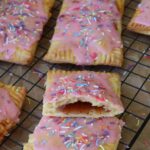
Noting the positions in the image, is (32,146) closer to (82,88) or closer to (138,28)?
(82,88)

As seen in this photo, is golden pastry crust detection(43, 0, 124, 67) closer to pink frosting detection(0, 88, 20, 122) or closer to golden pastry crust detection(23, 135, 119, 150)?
pink frosting detection(0, 88, 20, 122)

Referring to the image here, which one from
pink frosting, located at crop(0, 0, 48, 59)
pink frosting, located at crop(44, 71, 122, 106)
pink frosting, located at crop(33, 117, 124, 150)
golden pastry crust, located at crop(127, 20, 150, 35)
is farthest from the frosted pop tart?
golden pastry crust, located at crop(127, 20, 150, 35)

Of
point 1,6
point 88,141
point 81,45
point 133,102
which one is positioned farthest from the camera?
point 1,6

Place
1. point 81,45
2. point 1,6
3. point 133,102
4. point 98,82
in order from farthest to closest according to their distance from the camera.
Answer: point 1,6
point 81,45
point 133,102
point 98,82

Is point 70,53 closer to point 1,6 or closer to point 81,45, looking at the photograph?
point 81,45

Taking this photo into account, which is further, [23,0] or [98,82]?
[23,0]

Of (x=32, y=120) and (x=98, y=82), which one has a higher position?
(x=98, y=82)

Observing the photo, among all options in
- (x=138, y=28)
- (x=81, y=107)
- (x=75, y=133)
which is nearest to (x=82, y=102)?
(x=81, y=107)

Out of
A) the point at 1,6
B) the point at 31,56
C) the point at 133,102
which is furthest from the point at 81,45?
the point at 1,6
